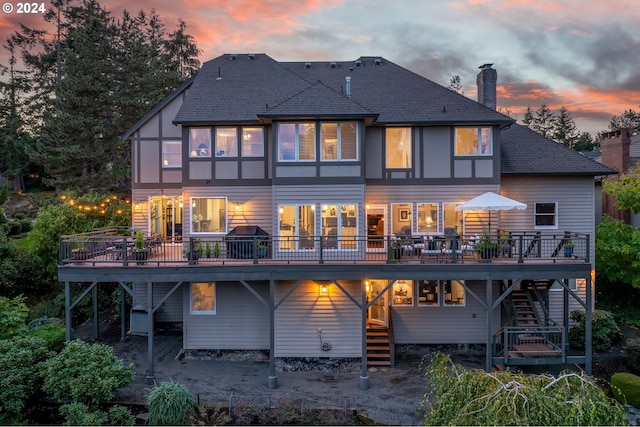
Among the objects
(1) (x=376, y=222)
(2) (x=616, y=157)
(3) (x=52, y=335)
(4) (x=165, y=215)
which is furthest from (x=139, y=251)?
(2) (x=616, y=157)

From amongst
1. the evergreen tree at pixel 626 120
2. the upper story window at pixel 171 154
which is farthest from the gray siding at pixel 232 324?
the evergreen tree at pixel 626 120

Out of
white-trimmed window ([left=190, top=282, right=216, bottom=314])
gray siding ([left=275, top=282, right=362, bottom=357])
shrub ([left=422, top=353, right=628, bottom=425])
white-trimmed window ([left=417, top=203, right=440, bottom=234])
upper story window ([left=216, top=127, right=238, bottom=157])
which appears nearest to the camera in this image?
shrub ([left=422, top=353, right=628, bottom=425])

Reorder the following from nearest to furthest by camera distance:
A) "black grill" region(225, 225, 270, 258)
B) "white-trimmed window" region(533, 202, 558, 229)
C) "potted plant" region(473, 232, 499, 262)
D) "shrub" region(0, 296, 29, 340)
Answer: "shrub" region(0, 296, 29, 340)
"potted plant" region(473, 232, 499, 262)
"black grill" region(225, 225, 270, 258)
"white-trimmed window" region(533, 202, 558, 229)

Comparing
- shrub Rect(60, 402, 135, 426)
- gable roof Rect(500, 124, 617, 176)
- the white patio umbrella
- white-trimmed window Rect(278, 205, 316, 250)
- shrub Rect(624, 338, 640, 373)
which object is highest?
gable roof Rect(500, 124, 617, 176)

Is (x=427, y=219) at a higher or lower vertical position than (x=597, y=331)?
higher

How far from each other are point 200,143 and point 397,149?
293 inches

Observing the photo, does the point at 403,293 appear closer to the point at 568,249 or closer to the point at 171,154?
the point at 568,249

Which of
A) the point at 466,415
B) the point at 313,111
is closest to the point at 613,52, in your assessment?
the point at 313,111

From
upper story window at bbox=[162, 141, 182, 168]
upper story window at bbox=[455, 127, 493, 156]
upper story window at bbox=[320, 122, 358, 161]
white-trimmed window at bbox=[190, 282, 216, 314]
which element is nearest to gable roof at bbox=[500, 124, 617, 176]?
upper story window at bbox=[455, 127, 493, 156]

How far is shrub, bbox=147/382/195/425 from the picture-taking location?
1030 centimetres

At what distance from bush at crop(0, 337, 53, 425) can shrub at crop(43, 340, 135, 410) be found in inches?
18.3

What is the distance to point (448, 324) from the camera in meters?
15.6

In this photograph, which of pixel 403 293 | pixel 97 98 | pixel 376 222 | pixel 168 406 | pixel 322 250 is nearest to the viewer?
pixel 168 406

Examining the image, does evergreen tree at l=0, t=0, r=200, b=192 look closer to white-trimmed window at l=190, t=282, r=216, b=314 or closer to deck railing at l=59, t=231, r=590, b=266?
deck railing at l=59, t=231, r=590, b=266
